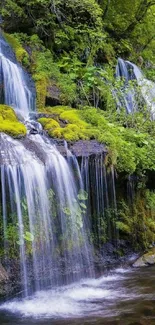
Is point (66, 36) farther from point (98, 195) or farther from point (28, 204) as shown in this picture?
point (28, 204)

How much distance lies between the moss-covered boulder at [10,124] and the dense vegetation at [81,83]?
25 mm

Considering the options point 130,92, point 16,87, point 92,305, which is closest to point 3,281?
point 92,305

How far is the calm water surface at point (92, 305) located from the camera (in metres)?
4.59

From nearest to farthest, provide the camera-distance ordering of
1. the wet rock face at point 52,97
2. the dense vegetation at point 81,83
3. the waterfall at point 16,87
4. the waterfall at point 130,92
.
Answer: the dense vegetation at point 81,83, the waterfall at point 16,87, the wet rock face at point 52,97, the waterfall at point 130,92

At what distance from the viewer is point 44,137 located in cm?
720

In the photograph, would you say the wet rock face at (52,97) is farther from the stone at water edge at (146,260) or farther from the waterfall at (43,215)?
the stone at water edge at (146,260)

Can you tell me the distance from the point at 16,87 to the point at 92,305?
5707 millimetres

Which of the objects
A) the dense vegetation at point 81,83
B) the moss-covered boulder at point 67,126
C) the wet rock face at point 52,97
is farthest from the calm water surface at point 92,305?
the wet rock face at point 52,97

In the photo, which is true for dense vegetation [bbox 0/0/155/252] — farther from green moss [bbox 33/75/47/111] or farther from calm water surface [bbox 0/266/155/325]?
calm water surface [bbox 0/266/155/325]

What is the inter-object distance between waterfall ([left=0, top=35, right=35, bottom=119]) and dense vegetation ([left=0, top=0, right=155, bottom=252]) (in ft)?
0.84

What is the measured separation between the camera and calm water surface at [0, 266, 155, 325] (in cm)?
459

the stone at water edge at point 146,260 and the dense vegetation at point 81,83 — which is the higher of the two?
the dense vegetation at point 81,83

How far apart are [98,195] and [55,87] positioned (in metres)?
3.98

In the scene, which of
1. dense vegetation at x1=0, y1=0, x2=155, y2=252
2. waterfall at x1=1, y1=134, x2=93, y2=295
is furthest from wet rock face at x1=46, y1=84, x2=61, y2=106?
waterfall at x1=1, y1=134, x2=93, y2=295
